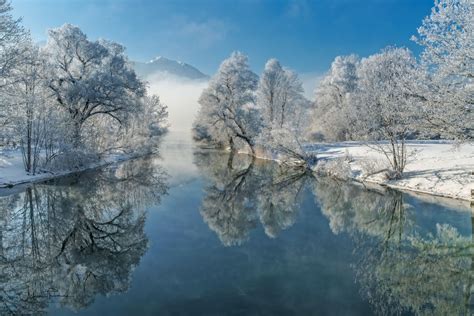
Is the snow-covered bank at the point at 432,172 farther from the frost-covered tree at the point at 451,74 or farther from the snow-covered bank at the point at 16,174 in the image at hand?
the snow-covered bank at the point at 16,174

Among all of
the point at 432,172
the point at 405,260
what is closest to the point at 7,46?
the point at 405,260

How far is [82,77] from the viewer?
100 feet

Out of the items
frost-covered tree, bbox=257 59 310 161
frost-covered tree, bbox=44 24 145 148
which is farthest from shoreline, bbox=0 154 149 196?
frost-covered tree, bbox=257 59 310 161

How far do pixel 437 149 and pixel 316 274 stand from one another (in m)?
23.1

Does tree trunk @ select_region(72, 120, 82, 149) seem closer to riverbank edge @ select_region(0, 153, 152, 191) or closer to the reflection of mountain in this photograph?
riverbank edge @ select_region(0, 153, 152, 191)

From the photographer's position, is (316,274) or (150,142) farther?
(150,142)

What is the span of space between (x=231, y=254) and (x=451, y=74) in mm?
10957

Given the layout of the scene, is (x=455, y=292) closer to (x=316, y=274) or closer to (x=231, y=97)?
(x=316, y=274)

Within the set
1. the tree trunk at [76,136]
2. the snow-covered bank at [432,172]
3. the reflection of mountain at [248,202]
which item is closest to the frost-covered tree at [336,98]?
the snow-covered bank at [432,172]

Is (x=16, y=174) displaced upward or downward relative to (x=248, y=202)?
upward

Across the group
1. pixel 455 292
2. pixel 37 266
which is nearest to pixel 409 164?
pixel 455 292

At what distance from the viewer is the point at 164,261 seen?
30.7ft

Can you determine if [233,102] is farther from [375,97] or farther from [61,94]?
[375,97]

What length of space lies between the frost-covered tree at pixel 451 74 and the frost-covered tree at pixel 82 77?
25.4m
